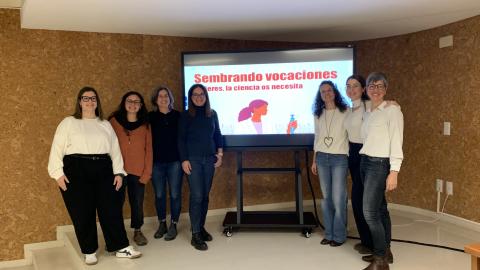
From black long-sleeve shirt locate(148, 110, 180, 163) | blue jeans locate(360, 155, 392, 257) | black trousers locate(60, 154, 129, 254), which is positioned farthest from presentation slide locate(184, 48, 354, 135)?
black trousers locate(60, 154, 129, 254)

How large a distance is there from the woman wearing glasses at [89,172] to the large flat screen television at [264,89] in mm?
1047

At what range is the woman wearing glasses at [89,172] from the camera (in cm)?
282

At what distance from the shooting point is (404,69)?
4.32 m

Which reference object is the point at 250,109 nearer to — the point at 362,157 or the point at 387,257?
the point at 362,157

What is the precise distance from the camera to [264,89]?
375 centimetres

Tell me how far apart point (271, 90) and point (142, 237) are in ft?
5.97

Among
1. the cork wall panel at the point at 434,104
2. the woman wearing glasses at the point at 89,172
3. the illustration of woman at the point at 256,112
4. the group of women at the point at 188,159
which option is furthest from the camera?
the illustration of woman at the point at 256,112

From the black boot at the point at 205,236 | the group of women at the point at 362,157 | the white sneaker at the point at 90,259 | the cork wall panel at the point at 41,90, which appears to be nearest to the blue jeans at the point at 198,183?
the black boot at the point at 205,236

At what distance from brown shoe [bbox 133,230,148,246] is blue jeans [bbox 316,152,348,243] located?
1.60 m

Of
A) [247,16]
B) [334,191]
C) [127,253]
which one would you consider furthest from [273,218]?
[247,16]

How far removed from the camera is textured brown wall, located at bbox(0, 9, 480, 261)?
140 inches

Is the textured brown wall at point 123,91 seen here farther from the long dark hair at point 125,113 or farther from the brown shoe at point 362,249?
the brown shoe at point 362,249

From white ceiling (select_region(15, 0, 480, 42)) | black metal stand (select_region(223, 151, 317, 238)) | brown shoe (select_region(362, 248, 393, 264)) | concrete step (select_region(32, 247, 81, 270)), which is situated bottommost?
concrete step (select_region(32, 247, 81, 270))

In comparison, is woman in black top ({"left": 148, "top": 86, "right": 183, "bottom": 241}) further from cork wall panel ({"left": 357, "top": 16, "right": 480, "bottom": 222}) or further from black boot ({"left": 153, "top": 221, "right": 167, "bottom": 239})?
cork wall panel ({"left": 357, "top": 16, "right": 480, "bottom": 222})
